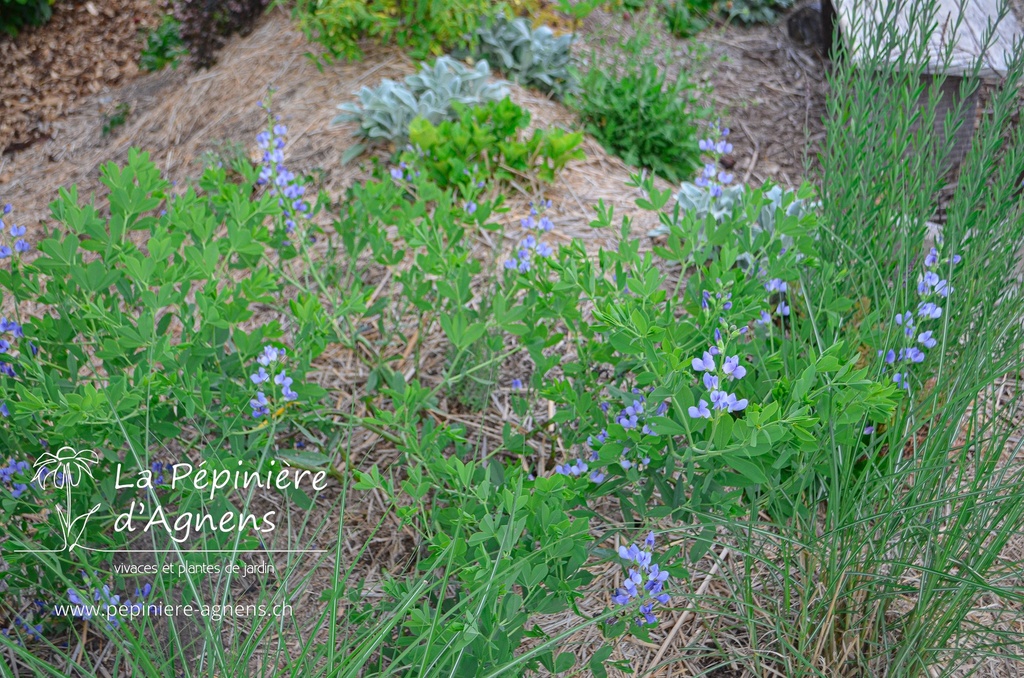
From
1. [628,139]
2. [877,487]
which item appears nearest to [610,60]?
[628,139]

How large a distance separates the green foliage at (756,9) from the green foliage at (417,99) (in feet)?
7.42

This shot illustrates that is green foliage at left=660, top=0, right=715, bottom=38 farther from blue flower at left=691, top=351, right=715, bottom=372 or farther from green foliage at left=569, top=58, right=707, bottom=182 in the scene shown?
blue flower at left=691, top=351, right=715, bottom=372

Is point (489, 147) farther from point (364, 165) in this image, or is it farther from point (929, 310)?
point (929, 310)

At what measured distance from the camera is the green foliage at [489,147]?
3096 millimetres

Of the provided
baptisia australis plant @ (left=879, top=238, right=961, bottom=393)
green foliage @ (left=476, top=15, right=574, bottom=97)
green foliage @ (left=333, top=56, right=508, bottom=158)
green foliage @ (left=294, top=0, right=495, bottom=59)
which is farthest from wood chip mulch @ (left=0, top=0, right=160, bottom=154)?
baptisia australis plant @ (left=879, top=238, right=961, bottom=393)

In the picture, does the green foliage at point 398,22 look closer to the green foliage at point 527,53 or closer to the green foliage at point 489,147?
the green foliage at point 527,53

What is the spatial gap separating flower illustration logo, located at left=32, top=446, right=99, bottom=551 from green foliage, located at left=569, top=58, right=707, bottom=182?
2.67 meters

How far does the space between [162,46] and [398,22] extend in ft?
8.18

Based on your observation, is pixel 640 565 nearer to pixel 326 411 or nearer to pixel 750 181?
pixel 326 411

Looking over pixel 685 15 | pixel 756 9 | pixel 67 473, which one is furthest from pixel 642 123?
pixel 67 473

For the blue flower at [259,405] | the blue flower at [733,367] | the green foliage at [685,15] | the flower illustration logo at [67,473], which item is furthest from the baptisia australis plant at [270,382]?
the green foliage at [685,15]

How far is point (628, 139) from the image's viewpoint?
12.3ft

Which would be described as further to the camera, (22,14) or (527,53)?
(22,14)

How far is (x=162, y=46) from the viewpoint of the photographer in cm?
541
